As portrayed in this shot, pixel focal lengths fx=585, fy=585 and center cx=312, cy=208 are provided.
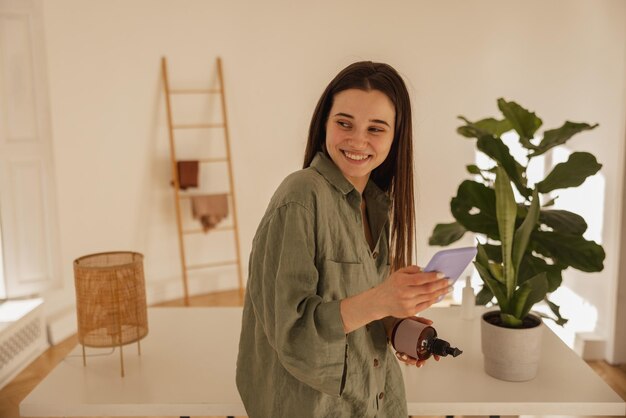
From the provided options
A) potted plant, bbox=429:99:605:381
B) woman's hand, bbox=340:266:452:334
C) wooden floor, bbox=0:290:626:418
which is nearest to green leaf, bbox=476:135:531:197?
potted plant, bbox=429:99:605:381

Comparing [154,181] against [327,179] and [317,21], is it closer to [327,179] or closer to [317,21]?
[317,21]

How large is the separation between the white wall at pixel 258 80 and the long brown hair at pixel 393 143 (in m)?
3.03

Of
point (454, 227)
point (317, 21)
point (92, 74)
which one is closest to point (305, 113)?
point (317, 21)

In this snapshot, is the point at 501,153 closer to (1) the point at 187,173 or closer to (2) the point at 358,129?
(2) the point at 358,129

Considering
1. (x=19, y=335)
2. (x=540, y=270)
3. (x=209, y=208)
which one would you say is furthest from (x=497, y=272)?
(x=209, y=208)

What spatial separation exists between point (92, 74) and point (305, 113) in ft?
5.71

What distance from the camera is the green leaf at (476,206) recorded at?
1.95m

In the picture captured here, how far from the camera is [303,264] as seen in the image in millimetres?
1145

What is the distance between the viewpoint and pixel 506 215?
1.73 meters

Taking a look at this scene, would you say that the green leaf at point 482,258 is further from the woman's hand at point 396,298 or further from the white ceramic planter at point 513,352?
the woman's hand at point 396,298

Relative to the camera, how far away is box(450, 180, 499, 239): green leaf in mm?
1951

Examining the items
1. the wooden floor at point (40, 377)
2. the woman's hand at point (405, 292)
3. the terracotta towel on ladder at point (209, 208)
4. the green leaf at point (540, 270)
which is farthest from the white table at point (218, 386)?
the terracotta towel on ladder at point (209, 208)

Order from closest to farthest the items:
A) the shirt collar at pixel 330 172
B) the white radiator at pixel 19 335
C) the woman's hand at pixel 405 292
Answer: the woman's hand at pixel 405 292, the shirt collar at pixel 330 172, the white radiator at pixel 19 335

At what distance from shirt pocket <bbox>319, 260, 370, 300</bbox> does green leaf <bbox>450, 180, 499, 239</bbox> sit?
767 millimetres
